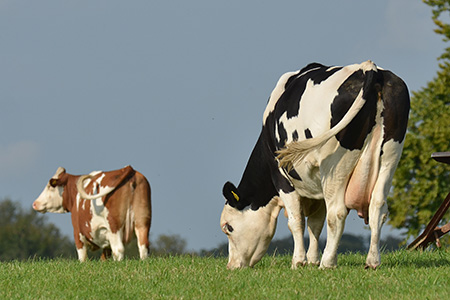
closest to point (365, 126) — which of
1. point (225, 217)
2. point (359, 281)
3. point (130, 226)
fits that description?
point (359, 281)

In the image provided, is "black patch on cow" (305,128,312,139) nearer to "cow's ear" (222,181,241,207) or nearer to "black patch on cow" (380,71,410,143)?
"black patch on cow" (380,71,410,143)

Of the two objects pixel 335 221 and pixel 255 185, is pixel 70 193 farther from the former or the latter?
pixel 335 221

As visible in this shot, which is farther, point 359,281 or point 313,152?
point 313,152

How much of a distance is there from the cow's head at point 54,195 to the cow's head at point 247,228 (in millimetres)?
7980

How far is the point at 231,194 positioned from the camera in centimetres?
985

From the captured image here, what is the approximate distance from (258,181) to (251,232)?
0.76m

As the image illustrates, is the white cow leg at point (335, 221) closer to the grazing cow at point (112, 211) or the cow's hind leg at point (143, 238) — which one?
the grazing cow at point (112, 211)

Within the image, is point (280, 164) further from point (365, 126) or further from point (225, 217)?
point (225, 217)

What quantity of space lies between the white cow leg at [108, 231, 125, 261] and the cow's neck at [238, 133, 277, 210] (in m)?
4.92

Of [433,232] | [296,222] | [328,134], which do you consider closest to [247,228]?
[296,222]

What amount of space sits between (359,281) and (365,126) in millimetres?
1918

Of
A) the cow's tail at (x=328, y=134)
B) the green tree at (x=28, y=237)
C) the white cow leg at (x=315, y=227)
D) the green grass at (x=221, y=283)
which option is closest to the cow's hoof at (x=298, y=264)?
the green grass at (x=221, y=283)

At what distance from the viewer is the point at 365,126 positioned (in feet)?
26.6

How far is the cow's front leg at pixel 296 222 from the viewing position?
9.07 m
